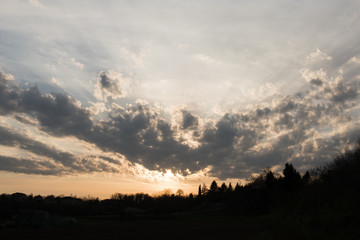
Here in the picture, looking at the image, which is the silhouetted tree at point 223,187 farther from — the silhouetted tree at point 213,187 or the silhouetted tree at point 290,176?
the silhouetted tree at point 290,176

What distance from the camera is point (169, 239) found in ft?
90.0

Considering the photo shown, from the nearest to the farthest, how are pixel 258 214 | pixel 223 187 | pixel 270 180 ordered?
pixel 258 214, pixel 270 180, pixel 223 187

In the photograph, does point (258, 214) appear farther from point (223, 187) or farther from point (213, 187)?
point (213, 187)

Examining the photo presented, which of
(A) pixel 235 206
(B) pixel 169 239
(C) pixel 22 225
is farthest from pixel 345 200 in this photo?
(A) pixel 235 206

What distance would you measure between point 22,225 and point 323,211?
44.4 meters

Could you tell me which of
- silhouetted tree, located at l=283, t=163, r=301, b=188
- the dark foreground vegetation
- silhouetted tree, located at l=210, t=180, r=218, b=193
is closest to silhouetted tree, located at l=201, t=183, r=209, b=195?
silhouetted tree, located at l=210, t=180, r=218, b=193

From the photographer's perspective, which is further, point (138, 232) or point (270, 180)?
point (270, 180)

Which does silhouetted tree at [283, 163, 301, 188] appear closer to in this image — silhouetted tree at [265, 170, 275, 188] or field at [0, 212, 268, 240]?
silhouetted tree at [265, 170, 275, 188]

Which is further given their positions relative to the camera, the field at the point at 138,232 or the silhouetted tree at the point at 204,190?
the silhouetted tree at the point at 204,190

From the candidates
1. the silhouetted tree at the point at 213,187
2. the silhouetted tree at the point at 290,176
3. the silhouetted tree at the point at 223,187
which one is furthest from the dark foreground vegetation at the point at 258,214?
the silhouetted tree at the point at 213,187

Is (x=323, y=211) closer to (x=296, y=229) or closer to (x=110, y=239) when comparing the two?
(x=296, y=229)

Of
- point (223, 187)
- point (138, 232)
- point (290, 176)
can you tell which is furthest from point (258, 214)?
point (223, 187)

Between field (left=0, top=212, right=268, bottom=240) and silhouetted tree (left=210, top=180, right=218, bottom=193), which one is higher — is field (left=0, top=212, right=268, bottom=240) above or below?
below

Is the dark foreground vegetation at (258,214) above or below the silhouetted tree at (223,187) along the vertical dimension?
below
